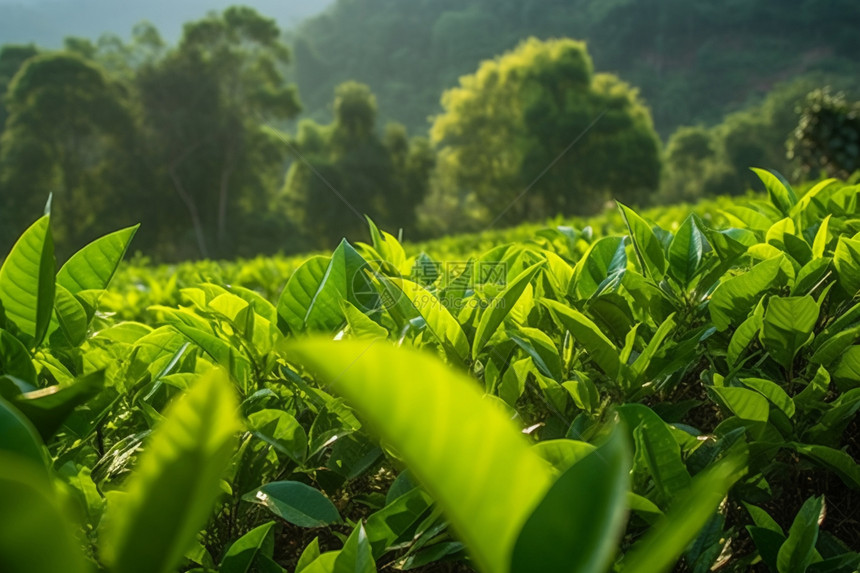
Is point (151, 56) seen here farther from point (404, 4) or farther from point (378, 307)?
point (404, 4)

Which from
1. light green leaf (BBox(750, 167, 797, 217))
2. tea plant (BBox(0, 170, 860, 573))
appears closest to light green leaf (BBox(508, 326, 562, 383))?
tea plant (BBox(0, 170, 860, 573))

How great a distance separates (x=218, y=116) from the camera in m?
42.4

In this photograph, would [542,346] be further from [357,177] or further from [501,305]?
[357,177]

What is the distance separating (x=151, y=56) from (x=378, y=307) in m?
50.4

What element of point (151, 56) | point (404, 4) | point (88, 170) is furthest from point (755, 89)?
point (88, 170)

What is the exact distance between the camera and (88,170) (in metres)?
39.5

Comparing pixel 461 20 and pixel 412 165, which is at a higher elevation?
pixel 461 20

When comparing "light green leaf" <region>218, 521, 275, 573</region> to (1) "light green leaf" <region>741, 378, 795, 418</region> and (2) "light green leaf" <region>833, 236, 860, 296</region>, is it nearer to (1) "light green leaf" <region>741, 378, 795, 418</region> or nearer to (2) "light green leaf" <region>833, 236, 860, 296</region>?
(1) "light green leaf" <region>741, 378, 795, 418</region>

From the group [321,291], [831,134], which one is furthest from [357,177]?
[321,291]

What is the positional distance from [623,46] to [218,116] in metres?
57.4

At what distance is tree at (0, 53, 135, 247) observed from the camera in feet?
120

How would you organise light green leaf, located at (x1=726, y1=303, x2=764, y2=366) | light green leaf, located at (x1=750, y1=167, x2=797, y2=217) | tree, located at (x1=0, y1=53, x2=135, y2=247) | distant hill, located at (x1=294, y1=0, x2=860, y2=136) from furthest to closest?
distant hill, located at (x1=294, y1=0, x2=860, y2=136) < tree, located at (x1=0, y1=53, x2=135, y2=247) < light green leaf, located at (x1=750, y1=167, x2=797, y2=217) < light green leaf, located at (x1=726, y1=303, x2=764, y2=366)

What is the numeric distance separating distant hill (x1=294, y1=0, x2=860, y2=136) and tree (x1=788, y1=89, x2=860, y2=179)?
183 feet

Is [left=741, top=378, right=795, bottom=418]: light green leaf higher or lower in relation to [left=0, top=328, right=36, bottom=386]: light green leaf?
lower
